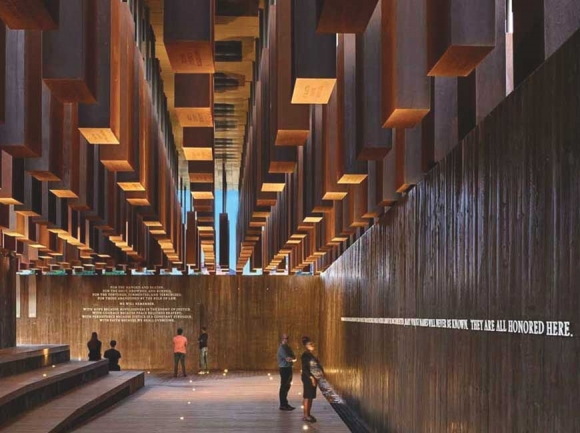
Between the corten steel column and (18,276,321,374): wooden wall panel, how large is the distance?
7.21 m

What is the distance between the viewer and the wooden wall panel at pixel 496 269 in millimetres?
5312

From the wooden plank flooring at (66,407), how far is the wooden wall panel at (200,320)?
9.71 m

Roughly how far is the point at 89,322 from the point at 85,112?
80.9ft

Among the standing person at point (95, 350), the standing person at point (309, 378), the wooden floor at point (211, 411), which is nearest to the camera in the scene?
the wooden floor at point (211, 411)

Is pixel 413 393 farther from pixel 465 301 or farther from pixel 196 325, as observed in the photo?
pixel 196 325

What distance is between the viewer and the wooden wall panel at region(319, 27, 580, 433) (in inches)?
209

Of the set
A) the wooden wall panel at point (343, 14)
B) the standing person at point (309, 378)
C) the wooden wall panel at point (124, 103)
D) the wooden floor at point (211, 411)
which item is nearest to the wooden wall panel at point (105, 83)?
the wooden wall panel at point (124, 103)

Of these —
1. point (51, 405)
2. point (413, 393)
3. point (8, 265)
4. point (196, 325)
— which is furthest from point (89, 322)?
point (413, 393)

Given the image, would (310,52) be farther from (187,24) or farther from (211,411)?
(211,411)

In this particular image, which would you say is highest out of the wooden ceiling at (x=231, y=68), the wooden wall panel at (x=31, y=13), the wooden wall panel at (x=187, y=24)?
the wooden ceiling at (x=231, y=68)

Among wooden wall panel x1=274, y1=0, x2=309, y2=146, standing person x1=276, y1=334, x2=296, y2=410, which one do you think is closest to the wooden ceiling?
wooden wall panel x1=274, y1=0, x2=309, y2=146

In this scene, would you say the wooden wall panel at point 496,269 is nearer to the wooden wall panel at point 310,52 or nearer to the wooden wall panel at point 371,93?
the wooden wall panel at point 371,93

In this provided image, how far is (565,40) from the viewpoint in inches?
215

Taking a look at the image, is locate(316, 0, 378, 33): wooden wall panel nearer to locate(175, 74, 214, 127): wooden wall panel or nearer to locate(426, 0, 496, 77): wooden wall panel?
locate(426, 0, 496, 77): wooden wall panel
